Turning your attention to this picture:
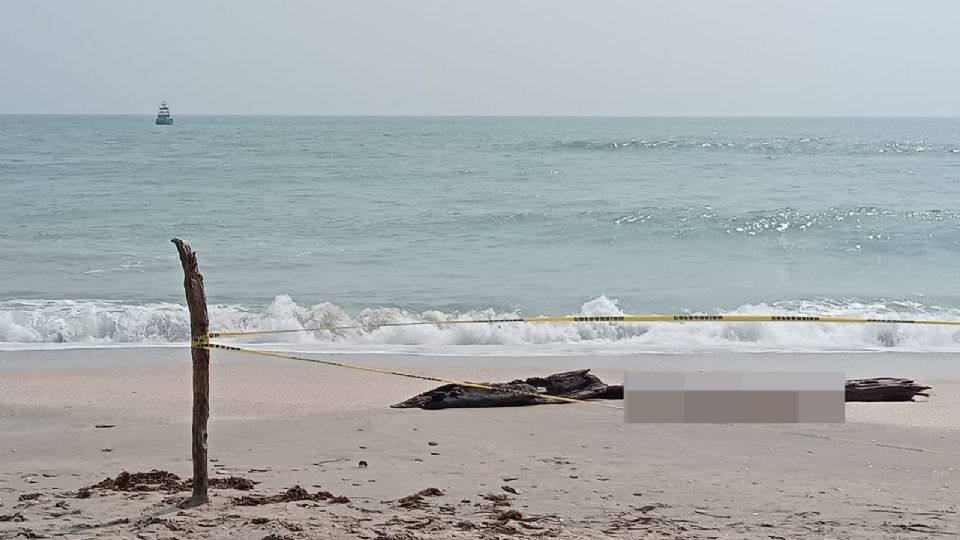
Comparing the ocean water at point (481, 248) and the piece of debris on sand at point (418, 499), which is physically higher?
the ocean water at point (481, 248)

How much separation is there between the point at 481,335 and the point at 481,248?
7.62 m

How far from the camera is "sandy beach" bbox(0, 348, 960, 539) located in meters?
5.12

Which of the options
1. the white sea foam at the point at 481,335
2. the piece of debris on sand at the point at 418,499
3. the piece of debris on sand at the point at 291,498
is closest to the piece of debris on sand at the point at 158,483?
the piece of debris on sand at the point at 291,498

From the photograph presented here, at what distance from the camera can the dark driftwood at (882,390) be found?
27.7 ft

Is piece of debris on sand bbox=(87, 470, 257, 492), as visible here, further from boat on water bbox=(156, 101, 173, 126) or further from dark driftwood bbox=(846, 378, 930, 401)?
boat on water bbox=(156, 101, 173, 126)

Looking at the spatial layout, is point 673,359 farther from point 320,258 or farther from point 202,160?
point 202,160

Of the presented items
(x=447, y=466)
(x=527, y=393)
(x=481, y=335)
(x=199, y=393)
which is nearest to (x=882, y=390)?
(x=527, y=393)

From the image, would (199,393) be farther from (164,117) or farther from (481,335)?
(164,117)

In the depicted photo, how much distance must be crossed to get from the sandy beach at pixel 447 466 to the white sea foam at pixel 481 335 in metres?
2.48

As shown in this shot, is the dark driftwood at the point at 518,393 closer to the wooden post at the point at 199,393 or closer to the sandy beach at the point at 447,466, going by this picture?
the sandy beach at the point at 447,466

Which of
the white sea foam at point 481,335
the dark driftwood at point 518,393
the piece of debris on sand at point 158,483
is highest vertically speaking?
the white sea foam at point 481,335

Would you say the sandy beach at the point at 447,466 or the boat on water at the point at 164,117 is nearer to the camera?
the sandy beach at the point at 447,466

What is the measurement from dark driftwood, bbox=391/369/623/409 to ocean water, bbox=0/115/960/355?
10.7 ft

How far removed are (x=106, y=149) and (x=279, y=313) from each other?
32.1 metres
